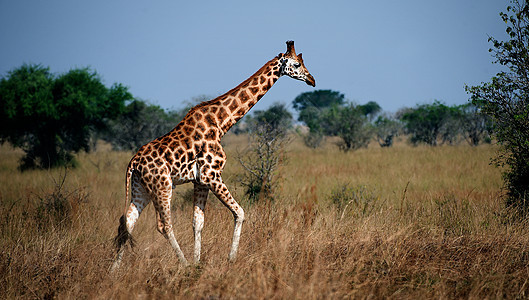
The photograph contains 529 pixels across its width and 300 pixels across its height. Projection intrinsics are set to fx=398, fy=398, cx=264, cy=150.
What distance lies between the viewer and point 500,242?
5.04 meters

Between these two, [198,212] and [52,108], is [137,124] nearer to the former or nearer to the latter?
[52,108]

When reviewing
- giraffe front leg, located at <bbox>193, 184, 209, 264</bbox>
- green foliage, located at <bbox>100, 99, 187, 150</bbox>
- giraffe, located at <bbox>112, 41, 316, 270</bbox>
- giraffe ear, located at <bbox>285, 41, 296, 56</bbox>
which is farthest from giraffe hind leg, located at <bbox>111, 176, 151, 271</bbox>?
green foliage, located at <bbox>100, 99, 187, 150</bbox>

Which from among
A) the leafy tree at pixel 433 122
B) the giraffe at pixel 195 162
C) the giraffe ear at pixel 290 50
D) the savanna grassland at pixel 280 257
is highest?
the leafy tree at pixel 433 122

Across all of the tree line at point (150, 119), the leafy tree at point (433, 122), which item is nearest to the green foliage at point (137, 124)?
the tree line at point (150, 119)

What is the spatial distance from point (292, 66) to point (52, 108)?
15.3m

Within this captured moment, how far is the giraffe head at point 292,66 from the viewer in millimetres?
4941

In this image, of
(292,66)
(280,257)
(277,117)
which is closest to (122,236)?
(280,257)

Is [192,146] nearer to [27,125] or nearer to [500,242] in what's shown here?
[500,242]

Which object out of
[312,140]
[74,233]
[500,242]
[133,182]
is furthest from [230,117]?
[312,140]

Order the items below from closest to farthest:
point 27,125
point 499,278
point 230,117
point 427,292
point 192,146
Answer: point 427,292 → point 499,278 → point 192,146 → point 230,117 → point 27,125

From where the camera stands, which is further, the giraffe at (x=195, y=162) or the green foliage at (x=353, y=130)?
the green foliage at (x=353, y=130)

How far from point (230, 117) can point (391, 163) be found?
1108 centimetres

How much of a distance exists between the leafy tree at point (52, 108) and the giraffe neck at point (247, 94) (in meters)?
13.5

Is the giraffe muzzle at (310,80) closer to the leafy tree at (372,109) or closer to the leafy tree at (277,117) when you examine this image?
the leafy tree at (277,117)
